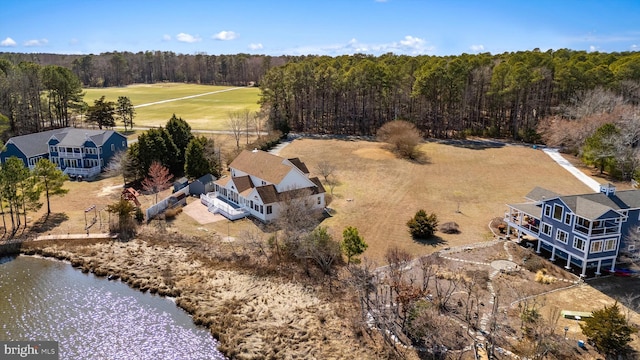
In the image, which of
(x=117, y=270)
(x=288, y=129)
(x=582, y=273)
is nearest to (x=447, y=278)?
(x=582, y=273)

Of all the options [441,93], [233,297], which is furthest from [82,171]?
[441,93]

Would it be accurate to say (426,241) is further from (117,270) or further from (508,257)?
(117,270)

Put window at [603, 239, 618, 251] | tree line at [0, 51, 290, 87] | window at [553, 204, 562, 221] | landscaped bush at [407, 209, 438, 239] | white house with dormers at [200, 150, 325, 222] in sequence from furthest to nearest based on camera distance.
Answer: tree line at [0, 51, 290, 87] → white house with dormers at [200, 150, 325, 222] → landscaped bush at [407, 209, 438, 239] → window at [553, 204, 562, 221] → window at [603, 239, 618, 251]

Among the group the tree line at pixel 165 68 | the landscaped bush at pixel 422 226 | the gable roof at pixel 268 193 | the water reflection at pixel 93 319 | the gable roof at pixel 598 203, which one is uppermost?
the tree line at pixel 165 68

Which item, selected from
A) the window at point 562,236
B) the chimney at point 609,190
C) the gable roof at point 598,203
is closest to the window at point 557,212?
the gable roof at point 598,203

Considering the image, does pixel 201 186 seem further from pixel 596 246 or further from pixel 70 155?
pixel 596 246

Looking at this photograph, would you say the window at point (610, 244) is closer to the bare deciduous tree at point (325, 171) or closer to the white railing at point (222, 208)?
the white railing at point (222, 208)

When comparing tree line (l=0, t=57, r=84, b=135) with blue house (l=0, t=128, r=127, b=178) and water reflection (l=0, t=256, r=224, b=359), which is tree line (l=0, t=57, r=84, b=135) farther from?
water reflection (l=0, t=256, r=224, b=359)

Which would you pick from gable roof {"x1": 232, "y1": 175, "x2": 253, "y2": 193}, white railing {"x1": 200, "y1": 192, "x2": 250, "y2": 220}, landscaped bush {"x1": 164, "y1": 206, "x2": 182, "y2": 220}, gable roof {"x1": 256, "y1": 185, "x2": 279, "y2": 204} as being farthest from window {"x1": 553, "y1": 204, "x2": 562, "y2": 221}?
landscaped bush {"x1": 164, "y1": 206, "x2": 182, "y2": 220}
